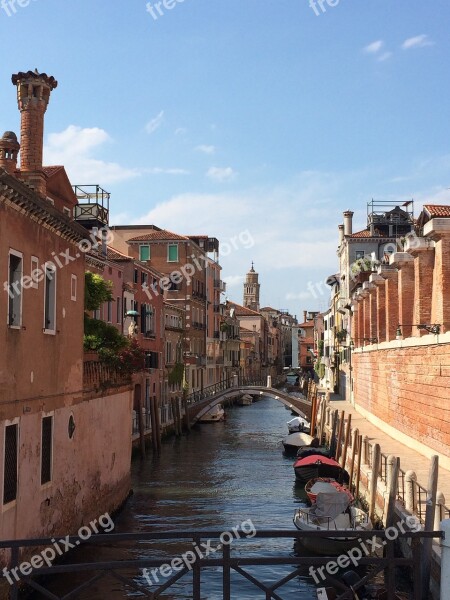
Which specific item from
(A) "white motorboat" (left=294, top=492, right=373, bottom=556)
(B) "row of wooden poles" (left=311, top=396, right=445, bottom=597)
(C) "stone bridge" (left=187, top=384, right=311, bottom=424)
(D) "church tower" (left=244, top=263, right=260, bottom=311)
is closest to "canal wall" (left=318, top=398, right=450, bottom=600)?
(B) "row of wooden poles" (left=311, top=396, right=445, bottom=597)

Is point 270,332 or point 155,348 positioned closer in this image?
point 155,348

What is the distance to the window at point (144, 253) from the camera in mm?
47906

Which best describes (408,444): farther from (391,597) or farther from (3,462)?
(391,597)

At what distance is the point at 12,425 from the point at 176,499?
1214 centimetres

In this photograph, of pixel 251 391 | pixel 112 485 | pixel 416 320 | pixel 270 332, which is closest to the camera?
pixel 112 485

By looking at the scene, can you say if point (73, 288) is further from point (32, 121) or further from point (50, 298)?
point (32, 121)

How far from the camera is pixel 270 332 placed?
401 ft

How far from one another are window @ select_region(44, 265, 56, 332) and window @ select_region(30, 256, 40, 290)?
1.96ft

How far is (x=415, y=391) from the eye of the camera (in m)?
20.8

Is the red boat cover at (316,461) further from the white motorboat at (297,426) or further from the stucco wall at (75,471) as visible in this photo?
the white motorboat at (297,426)

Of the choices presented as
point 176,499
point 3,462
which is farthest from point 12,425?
point 176,499

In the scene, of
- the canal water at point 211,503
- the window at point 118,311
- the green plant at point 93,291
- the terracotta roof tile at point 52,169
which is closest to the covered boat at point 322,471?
the canal water at point 211,503

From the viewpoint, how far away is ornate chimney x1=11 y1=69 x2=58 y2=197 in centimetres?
1483

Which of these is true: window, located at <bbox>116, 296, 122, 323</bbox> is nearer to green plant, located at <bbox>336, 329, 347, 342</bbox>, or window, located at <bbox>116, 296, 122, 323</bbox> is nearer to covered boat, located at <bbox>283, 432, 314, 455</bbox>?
A: covered boat, located at <bbox>283, 432, 314, 455</bbox>
